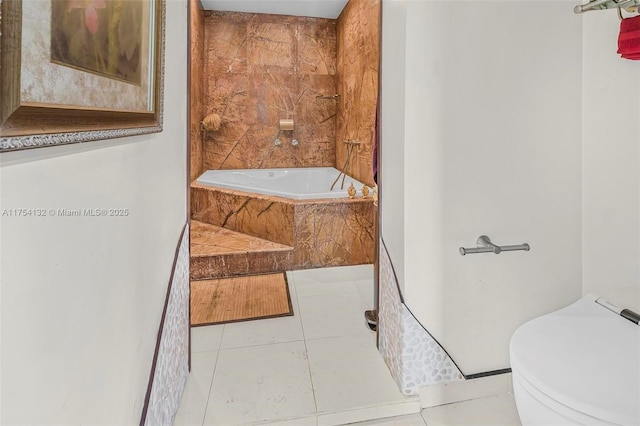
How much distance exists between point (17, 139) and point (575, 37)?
1874 mm

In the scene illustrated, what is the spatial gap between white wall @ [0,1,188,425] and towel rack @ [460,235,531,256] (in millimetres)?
1166

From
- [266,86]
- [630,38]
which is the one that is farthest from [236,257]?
[266,86]

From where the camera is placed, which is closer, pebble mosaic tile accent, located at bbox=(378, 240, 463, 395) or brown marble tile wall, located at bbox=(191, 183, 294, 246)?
pebble mosaic tile accent, located at bbox=(378, 240, 463, 395)

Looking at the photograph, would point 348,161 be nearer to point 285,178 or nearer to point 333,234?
point 285,178

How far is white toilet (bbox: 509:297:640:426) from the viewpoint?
83 centimetres

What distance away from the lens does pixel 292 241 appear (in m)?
3.00

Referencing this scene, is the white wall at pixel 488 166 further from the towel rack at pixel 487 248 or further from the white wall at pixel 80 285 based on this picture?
Result: the white wall at pixel 80 285

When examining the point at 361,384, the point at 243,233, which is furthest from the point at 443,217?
the point at 243,233

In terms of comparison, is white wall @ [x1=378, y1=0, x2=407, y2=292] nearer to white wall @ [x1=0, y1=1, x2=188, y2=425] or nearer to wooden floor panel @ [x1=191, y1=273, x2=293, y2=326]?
white wall @ [x1=0, y1=1, x2=188, y2=425]

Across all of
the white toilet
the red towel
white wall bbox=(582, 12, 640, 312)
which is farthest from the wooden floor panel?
the red towel

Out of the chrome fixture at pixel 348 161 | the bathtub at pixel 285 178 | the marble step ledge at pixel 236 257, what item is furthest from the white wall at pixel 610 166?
the bathtub at pixel 285 178

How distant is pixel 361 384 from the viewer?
1.58 m

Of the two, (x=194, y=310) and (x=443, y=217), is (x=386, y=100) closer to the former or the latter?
(x=443, y=217)

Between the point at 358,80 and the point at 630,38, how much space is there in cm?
290
